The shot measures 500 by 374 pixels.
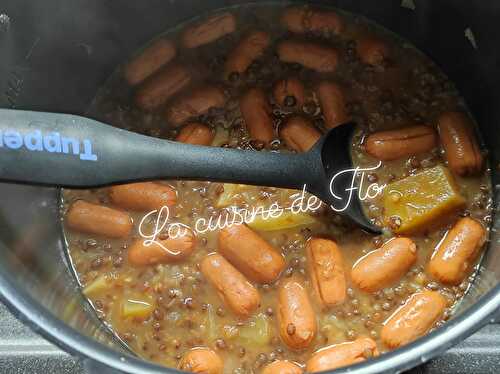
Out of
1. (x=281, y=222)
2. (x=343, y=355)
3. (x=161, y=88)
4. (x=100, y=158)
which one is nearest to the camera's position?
(x=100, y=158)

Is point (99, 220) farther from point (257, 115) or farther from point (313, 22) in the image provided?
point (313, 22)

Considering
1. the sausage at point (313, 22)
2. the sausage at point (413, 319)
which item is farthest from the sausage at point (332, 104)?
the sausage at point (413, 319)

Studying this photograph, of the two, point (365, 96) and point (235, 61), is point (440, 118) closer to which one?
point (365, 96)

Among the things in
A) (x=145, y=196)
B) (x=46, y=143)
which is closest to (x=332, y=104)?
(x=145, y=196)

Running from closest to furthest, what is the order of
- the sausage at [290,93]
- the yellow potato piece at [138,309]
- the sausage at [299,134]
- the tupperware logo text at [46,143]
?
the tupperware logo text at [46,143], the yellow potato piece at [138,309], the sausage at [299,134], the sausage at [290,93]

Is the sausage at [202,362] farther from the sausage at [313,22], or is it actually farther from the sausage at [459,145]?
the sausage at [313,22]

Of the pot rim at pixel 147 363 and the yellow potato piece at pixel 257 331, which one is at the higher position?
the pot rim at pixel 147 363

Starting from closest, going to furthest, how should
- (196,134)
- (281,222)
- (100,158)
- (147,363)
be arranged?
(147,363) → (100,158) → (281,222) → (196,134)
